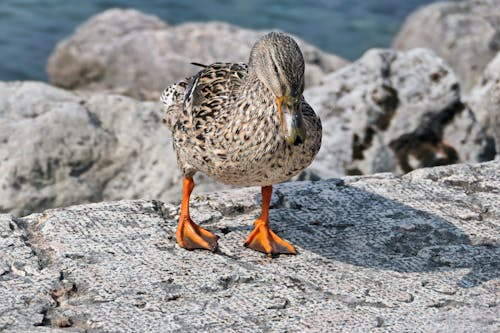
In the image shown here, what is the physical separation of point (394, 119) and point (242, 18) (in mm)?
9649

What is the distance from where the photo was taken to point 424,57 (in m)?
7.36

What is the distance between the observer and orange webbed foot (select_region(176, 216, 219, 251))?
429 cm

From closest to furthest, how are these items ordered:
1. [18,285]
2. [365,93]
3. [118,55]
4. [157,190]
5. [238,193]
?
[18,285] → [238,193] → [157,190] → [365,93] → [118,55]

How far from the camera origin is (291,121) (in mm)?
3756

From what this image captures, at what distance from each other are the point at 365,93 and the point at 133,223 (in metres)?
3.16

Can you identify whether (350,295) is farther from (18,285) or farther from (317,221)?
(18,285)

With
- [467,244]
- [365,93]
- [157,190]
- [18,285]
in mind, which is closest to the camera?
[18,285]

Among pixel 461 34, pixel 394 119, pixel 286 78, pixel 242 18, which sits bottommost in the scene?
pixel 394 119

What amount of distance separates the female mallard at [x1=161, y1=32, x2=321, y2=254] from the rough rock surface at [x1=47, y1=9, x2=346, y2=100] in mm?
5800

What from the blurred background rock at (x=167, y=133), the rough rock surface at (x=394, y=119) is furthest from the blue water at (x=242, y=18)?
the rough rock surface at (x=394, y=119)

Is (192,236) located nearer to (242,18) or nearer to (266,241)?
(266,241)

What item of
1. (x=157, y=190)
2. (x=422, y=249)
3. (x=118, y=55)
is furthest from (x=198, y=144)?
(x=118, y=55)

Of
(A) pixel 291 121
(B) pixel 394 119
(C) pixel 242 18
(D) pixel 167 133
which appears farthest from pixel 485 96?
(C) pixel 242 18

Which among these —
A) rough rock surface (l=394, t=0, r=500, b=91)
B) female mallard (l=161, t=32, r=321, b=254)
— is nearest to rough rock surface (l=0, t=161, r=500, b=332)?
female mallard (l=161, t=32, r=321, b=254)
